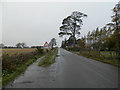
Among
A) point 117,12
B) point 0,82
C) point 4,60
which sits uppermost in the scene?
point 117,12

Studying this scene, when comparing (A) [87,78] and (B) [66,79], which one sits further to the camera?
(A) [87,78]

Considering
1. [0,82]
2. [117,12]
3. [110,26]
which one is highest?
[117,12]

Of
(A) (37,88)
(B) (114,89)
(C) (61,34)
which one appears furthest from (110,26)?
(C) (61,34)

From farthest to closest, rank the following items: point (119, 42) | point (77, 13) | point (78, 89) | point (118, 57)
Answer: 1. point (77, 13)
2. point (119, 42)
3. point (118, 57)
4. point (78, 89)

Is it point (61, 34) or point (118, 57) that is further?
point (61, 34)

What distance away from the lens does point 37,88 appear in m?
5.18

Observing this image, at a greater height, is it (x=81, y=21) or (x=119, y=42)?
(x=81, y=21)

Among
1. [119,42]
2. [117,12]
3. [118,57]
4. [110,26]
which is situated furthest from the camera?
[110,26]

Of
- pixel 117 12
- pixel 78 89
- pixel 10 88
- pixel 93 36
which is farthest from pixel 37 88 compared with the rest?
pixel 93 36

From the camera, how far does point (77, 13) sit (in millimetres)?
40156

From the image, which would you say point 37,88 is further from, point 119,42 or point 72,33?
point 72,33

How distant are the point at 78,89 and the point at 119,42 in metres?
12.0

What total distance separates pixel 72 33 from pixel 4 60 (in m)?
34.4

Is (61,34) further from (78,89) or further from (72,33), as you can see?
(78,89)
